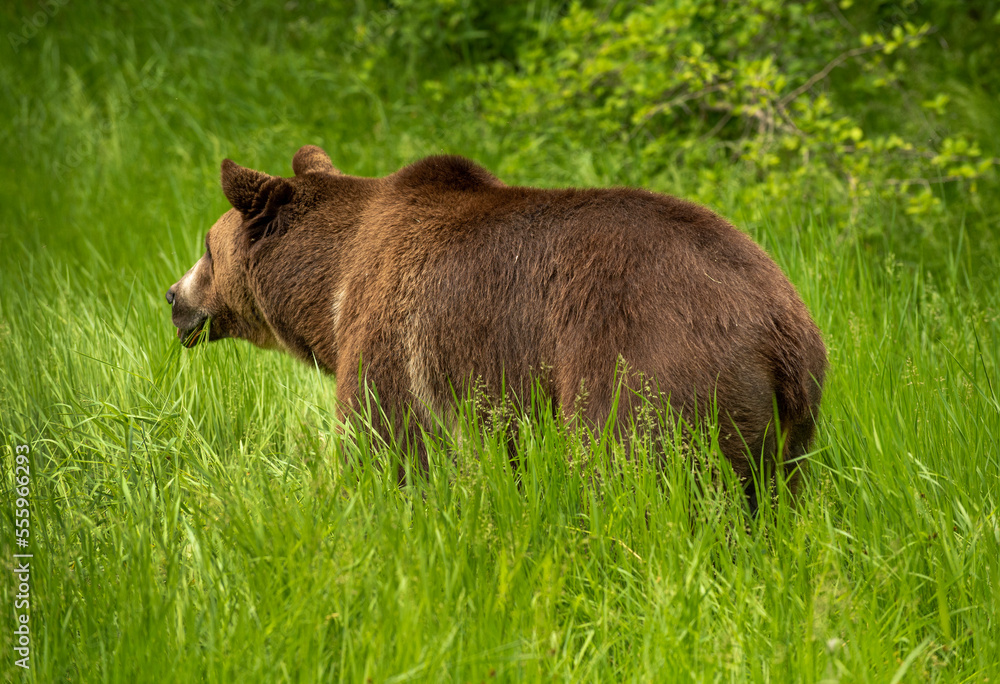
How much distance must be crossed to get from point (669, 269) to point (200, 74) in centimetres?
790

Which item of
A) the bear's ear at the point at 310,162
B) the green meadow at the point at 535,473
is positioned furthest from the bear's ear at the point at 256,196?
the green meadow at the point at 535,473

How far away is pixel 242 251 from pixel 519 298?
1503 millimetres

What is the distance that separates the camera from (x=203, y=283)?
438cm

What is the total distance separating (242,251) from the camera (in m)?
4.09

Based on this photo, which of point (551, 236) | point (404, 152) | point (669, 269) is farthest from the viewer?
point (404, 152)

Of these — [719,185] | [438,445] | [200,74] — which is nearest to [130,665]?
[438,445]

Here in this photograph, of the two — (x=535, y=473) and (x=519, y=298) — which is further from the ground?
(x=519, y=298)

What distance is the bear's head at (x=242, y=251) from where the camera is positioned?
3949mm

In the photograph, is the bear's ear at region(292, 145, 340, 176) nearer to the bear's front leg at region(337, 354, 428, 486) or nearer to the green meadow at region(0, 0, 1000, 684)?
the green meadow at region(0, 0, 1000, 684)

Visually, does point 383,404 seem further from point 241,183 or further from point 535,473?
point 241,183

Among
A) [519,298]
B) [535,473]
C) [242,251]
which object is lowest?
[535,473]

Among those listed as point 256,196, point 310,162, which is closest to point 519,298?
point 256,196

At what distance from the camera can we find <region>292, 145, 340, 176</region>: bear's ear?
14.1 feet

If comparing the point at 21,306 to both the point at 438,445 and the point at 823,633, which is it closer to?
the point at 438,445
